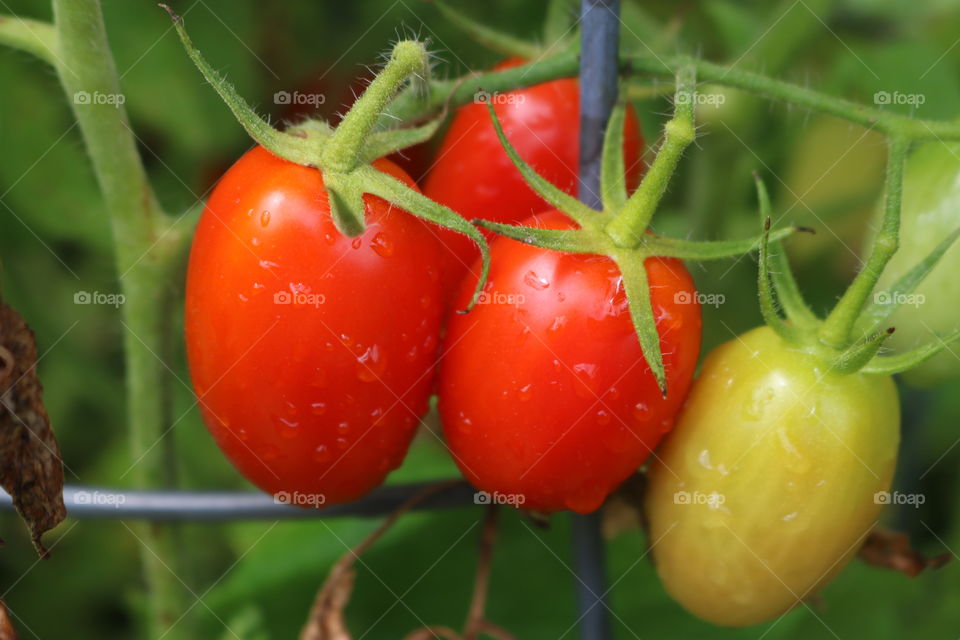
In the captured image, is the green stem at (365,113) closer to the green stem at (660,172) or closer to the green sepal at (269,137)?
the green sepal at (269,137)

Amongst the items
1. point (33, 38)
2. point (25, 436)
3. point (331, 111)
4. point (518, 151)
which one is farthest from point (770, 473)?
point (331, 111)

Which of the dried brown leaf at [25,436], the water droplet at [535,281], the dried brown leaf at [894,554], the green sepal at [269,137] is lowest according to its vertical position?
the dried brown leaf at [894,554]

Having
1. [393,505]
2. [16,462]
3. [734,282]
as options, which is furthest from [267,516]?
[734,282]

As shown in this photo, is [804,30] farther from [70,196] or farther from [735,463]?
[70,196]

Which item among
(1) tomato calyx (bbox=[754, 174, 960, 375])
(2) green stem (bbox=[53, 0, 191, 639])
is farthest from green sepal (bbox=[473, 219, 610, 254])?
(2) green stem (bbox=[53, 0, 191, 639])

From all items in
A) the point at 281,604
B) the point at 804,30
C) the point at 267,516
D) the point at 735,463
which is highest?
the point at 804,30

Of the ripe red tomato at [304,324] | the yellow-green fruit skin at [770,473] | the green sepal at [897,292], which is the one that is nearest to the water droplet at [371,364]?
the ripe red tomato at [304,324]

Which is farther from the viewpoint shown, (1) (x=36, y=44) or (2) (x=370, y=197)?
(1) (x=36, y=44)

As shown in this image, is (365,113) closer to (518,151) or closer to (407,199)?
(407,199)
